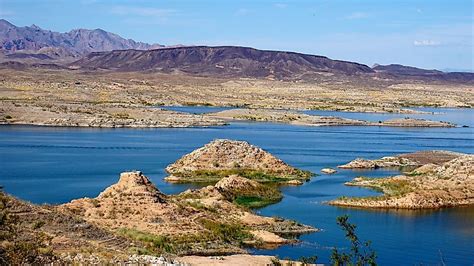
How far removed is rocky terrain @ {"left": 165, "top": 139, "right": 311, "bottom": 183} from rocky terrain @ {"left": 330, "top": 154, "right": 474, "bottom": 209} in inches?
192

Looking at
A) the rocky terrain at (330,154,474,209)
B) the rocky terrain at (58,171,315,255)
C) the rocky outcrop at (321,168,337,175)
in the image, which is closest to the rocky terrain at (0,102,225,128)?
the rocky outcrop at (321,168,337,175)

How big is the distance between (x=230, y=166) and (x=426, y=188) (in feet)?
45.7

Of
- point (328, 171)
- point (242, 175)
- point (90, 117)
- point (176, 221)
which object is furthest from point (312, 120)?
point (176, 221)

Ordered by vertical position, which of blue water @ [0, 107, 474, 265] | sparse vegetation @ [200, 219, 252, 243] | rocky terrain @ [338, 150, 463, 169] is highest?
sparse vegetation @ [200, 219, 252, 243]

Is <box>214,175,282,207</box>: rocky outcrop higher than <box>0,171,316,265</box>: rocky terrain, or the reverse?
<box>0,171,316,265</box>: rocky terrain

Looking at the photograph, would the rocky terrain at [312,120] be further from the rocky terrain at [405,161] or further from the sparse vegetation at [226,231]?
the sparse vegetation at [226,231]

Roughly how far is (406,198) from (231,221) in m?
12.8

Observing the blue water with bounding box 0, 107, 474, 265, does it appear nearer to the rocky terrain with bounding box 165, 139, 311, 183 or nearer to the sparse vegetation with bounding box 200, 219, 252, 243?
the rocky terrain with bounding box 165, 139, 311, 183

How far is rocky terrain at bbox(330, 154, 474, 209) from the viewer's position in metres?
40.1

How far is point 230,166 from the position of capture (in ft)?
167

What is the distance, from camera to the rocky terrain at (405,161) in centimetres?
5525

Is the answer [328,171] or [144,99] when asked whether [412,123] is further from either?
[328,171]

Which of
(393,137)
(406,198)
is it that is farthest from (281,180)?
(393,137)

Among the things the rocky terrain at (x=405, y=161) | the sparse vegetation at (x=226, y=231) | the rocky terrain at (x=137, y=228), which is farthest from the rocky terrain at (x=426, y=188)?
the sparse vegetation at (x=226, y=231)
